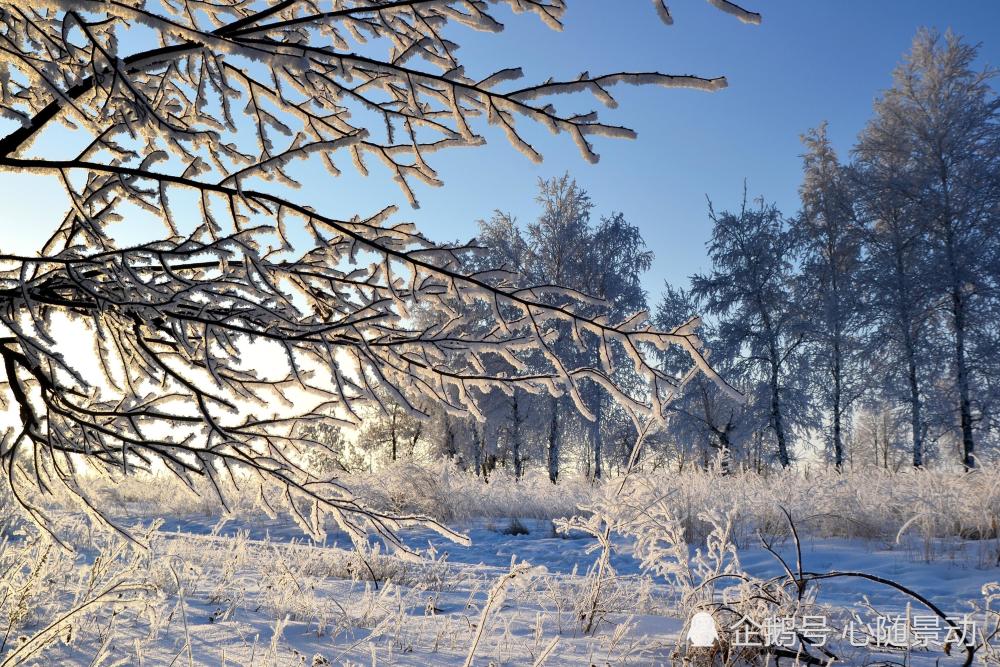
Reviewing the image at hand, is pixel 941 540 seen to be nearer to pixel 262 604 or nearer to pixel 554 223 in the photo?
pixel 262 604

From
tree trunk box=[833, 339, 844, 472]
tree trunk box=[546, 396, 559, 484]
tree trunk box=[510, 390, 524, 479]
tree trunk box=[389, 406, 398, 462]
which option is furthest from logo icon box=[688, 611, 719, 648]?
tree trunk box=[389, 406, 398, 462]

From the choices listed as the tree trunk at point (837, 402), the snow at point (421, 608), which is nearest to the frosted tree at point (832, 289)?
the tree trunk at point (837, 402)

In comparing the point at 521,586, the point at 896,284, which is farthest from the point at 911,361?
the point at 521,586

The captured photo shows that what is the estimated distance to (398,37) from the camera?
179 cm

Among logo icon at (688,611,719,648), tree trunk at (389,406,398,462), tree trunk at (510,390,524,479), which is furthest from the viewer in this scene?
tree trunk at (389,406,398,462)

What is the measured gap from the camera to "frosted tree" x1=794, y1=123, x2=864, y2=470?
14805 millimetres

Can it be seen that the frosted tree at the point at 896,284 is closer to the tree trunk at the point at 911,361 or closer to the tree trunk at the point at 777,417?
the tree trunk at the point at 911,361

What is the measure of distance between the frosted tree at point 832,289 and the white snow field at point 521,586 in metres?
8.24

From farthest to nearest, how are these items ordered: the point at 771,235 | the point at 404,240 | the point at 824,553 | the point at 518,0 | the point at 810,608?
the point at 771,235 < the point at 824,553 < the point at 810,608 < the point at 404,240 < the point at 518,0

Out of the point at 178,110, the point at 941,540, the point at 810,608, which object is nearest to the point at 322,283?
the point at 178,110

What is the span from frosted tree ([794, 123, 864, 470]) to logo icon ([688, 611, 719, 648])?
46.2ft

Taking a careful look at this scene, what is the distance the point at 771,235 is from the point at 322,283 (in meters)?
16.4

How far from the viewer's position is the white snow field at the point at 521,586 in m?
2.40

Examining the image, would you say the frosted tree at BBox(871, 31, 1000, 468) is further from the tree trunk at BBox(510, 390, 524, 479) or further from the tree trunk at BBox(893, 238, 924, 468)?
the tree trunk at BBox(510, 390, 524, 479)
